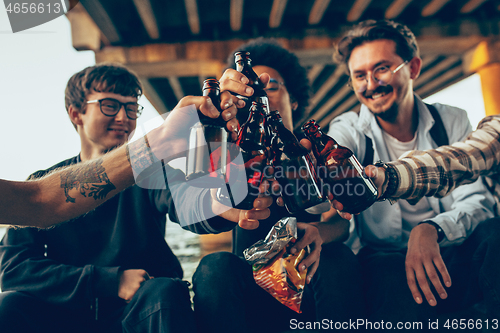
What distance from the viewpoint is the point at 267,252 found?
3.03ft

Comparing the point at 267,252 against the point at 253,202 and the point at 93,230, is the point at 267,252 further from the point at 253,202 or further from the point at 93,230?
the point at 93,230

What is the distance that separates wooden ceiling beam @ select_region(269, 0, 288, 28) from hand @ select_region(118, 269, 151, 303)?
3346mm

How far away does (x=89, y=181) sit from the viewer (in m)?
0.97

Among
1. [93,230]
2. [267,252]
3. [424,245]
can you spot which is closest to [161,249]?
[93,230]

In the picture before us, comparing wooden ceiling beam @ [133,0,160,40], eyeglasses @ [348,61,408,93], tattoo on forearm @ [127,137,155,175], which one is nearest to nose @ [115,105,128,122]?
tattoo on forearm @ [127,137,155,175]

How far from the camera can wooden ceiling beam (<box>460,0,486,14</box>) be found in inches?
160

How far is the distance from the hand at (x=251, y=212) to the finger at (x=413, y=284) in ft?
1.91

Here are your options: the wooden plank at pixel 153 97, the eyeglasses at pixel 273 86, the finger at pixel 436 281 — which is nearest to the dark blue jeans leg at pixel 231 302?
the finger at pixel 436 281

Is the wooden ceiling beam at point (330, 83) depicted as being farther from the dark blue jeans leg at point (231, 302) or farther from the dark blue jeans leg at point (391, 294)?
the dark blue jeans leg at point (231, 302)

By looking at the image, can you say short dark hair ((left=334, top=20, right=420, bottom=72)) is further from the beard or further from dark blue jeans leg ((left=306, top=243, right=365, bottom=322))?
dark blue jeans leg ((left=306, top=243, right=365, bottom=322))

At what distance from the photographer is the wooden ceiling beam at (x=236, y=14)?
3552 mm

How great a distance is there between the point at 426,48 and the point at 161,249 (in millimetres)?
4555

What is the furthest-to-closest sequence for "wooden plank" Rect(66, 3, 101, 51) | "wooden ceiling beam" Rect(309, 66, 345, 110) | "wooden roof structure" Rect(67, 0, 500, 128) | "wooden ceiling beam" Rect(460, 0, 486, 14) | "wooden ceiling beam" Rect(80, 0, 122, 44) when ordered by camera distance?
1. "wooden ceiling beam" Rect(309, 66, 345, 110)
2. "wooden ceiling beam" Rect(460, 0, 486, 14)
3. "wooden roof structure" Rect(67, 0, 500, 128)
4. "wooden plank" Rect(66, 3, 101, 51)
5. "wooden ceiling beam" Rect(80, 0, 122, 44)

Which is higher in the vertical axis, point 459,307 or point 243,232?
point 243,232
